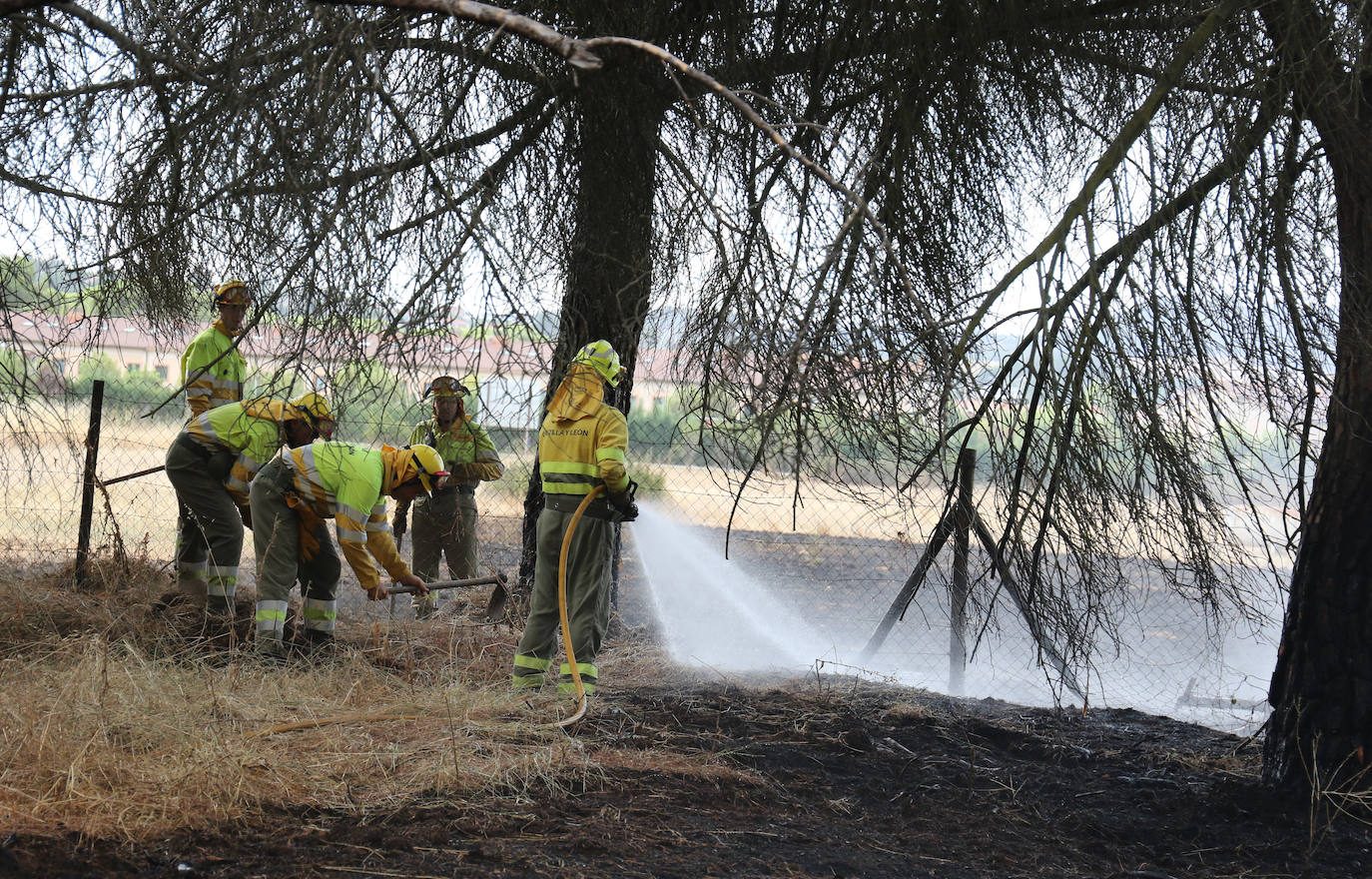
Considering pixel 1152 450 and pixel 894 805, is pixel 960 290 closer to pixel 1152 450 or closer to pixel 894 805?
pixel 1152 450

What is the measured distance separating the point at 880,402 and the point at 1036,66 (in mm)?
1891

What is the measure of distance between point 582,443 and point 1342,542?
3196 millimetres

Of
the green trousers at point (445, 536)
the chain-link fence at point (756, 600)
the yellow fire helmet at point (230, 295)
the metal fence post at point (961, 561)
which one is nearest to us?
the metal fence post at point (961, 561)

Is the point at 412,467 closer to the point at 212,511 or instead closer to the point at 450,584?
the point at 450,584

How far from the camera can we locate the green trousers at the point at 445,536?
288 inches

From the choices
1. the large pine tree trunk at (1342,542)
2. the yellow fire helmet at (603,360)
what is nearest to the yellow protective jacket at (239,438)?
the yellow fire helmet at (603,360)

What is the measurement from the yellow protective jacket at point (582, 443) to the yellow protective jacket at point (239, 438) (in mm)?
1473

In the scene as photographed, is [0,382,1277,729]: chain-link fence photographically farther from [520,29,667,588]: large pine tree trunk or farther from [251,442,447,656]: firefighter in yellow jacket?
[520,29,667,588]: large pine tree trunk

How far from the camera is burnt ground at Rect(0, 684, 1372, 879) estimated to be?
3.08 metres

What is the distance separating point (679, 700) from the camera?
17.7ft

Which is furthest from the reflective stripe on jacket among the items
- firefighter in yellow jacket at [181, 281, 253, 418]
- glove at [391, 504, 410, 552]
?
glove at [391, 504, 410, 552]

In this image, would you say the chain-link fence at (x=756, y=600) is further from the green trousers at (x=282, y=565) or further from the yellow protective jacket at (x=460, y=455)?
the green trousers at (x=282, y=565)

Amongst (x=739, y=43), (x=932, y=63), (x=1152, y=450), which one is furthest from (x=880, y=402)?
(x=739, y=43)

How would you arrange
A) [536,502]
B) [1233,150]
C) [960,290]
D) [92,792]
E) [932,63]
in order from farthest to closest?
1. [536,502]
2. [960,290]
3. [932,63]
4. [1233,150]
5. [92,792]
